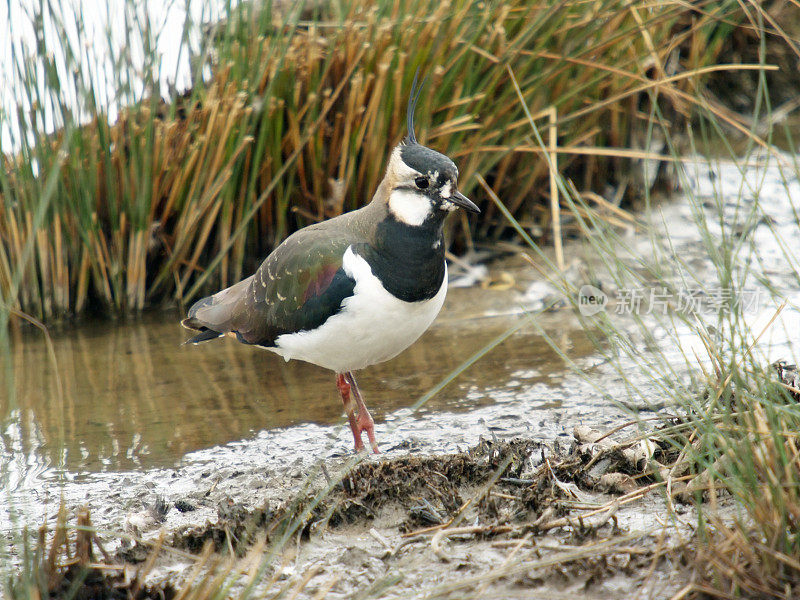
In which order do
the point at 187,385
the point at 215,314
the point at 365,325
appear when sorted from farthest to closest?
the point at 187,385, the point at 215,314, the point at 365,325

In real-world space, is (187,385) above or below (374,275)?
below

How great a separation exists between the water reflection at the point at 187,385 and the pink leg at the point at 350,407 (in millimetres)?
168

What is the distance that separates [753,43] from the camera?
6.74 metres

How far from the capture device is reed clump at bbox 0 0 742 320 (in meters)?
4.51

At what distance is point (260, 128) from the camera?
4.68m

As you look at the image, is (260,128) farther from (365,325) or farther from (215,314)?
(365,325)

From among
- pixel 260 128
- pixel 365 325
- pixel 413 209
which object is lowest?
pixel 365 325

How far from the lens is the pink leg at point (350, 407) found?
3.55 metres

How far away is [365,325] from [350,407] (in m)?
0.32

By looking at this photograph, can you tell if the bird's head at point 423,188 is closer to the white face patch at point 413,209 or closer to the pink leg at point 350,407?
the white face patch at point 413,209

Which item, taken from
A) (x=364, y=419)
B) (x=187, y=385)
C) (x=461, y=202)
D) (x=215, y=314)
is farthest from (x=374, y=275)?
(x=187, y=385)

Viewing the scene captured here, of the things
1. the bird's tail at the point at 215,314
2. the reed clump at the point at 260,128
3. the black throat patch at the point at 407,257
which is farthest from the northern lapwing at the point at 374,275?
the reed clump at the point at 260,128

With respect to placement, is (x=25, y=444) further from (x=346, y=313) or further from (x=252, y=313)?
(x=346, y=313)

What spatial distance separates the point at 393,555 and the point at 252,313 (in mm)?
1496
